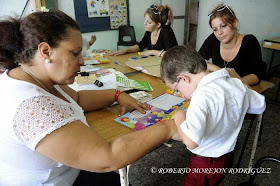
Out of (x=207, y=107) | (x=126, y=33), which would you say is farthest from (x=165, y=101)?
(x=126, y=33)

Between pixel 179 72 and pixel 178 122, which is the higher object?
pixel 179 72

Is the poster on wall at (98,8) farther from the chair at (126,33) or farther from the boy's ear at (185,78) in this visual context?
the boy's ear at (185,78)

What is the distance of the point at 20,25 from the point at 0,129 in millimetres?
377

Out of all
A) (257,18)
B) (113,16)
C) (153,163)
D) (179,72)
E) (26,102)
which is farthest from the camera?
(113,16)

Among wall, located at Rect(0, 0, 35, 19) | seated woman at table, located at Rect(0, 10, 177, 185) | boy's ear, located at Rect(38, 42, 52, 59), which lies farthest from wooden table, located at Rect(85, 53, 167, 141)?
wall, located at Rect(0, 0, 35, 19)

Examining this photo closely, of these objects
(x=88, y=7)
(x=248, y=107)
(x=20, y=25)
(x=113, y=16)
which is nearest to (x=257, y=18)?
(x=113, y=16)

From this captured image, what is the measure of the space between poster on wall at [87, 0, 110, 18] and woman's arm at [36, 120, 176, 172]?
3445 millimetres

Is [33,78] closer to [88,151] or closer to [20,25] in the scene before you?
[20,25]

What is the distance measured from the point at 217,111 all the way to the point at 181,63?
0.25 metres

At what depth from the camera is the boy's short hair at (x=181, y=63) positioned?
927mm

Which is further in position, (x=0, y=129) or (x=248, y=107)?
(x=248, y=107)

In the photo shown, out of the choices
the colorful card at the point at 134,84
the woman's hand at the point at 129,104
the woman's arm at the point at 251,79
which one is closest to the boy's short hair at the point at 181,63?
the woman's hand at the point at 129,104

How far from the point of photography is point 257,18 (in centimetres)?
362

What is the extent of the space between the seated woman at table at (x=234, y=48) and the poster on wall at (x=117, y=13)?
260 centimetres
